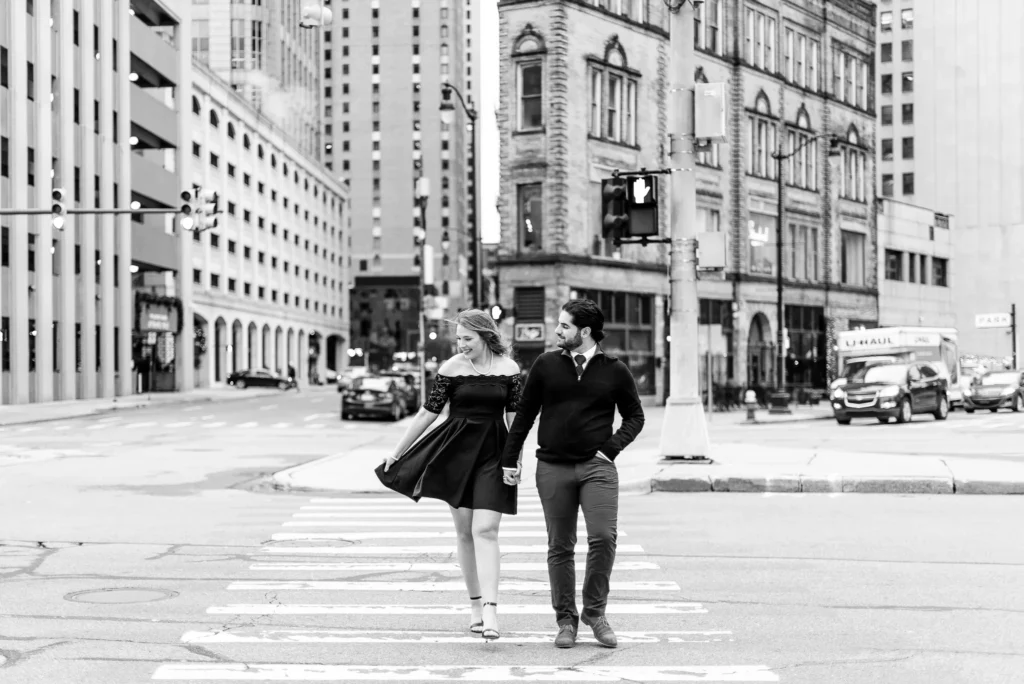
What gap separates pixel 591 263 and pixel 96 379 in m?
24.8

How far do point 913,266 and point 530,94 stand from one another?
33.9 metres

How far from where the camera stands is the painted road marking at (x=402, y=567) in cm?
930

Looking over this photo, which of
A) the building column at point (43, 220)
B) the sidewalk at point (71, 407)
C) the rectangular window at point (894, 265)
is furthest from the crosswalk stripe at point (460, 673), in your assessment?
the rectangular window at point (894, 265)

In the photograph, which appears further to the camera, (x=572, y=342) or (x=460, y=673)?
(x=572, y=342)

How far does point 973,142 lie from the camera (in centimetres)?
9056

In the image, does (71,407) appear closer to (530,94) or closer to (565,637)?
(530,94)

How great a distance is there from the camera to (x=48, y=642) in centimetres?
665

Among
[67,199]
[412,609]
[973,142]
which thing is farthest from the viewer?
[973,142]

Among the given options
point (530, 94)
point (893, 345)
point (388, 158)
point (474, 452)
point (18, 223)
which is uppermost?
point (388, 158)

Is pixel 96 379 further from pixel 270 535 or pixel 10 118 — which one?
pixel 270 535

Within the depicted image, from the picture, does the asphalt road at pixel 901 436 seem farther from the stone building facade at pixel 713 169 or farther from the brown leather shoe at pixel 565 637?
the brown leather shoe at pixel 565 637

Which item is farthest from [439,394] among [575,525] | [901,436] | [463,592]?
[901,436]

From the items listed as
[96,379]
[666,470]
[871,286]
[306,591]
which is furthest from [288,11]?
[306,591]

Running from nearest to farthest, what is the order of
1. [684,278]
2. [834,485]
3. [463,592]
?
[463,592] < [834,485] < [684,278]
